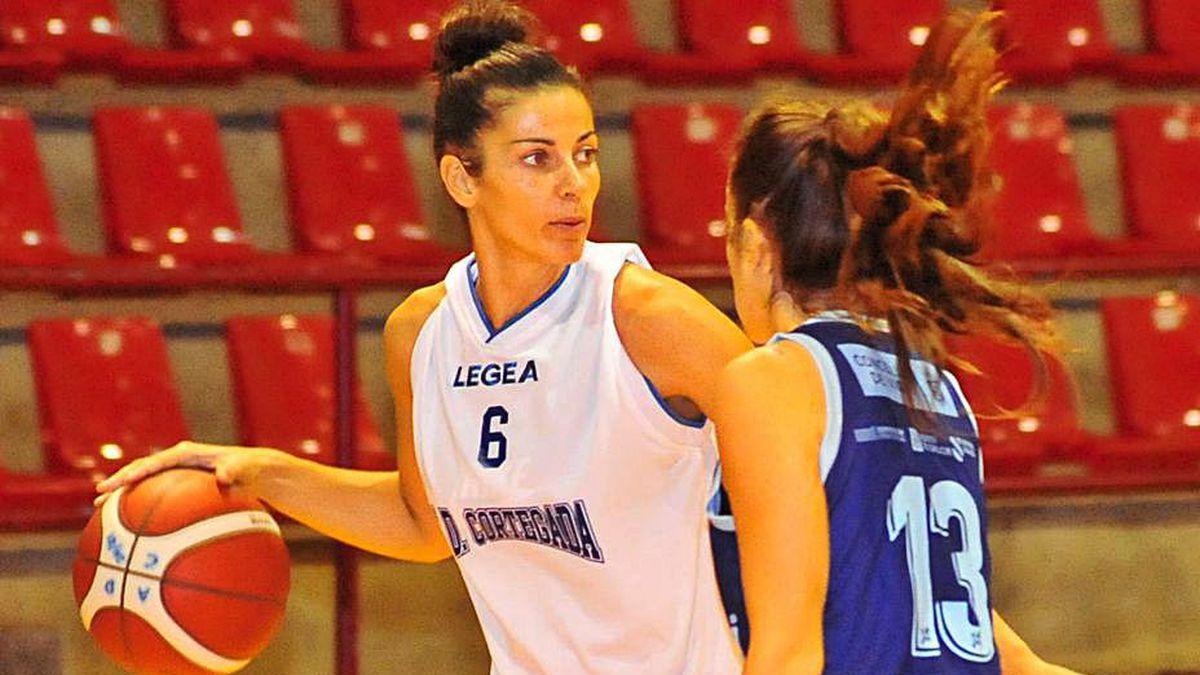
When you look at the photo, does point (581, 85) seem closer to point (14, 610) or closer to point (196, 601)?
point (196, 601)

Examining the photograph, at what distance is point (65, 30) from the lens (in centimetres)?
500

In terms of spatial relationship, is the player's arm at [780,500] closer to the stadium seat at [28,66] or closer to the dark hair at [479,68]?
the dark hair at [479,68]

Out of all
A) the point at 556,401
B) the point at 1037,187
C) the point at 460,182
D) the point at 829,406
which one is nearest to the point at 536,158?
the point at 460,182

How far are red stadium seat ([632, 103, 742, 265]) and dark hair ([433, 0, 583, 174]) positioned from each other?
1.87 meters

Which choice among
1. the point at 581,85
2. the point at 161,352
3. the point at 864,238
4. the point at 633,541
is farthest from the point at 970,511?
the point at 161,352

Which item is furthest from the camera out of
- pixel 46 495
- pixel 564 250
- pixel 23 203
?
pixel 23 203

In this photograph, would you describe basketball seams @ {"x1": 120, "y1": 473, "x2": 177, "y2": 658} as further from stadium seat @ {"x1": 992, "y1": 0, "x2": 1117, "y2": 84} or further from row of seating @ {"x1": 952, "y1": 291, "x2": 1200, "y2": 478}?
stadium seat @ {"x1": 992, "y1": 0, "x2": 1117, "y2": 84}

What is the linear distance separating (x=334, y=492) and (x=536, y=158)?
744mm

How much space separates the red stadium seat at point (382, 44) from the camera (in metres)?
5.13

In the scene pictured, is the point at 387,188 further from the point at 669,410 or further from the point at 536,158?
the point at 669,410

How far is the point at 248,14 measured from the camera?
515cm

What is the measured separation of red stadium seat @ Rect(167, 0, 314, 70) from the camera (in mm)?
5082

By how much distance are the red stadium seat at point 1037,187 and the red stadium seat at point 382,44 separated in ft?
5.21

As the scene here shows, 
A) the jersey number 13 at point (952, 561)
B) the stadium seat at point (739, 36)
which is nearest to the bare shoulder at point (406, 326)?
the jersey number 13 at point (952, 561)
